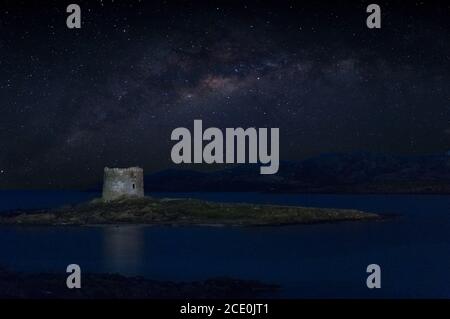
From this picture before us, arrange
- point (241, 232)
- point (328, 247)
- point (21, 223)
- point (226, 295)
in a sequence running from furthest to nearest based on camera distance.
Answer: point (21, 223) < point (241, 232) < point (328, 247) < point (226, 295)

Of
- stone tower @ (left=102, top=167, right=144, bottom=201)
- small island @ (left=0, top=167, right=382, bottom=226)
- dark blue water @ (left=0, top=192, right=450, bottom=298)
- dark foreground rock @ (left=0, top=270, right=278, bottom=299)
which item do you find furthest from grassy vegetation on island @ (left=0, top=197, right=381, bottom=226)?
dark foreground rock @ (left=0, top=270, right=278, bottom=299)

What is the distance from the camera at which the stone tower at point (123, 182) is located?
261 ft

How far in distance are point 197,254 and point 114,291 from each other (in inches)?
922

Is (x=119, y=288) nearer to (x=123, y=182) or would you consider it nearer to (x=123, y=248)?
(x=123, y=248)

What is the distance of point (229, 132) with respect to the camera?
35312 millimetres

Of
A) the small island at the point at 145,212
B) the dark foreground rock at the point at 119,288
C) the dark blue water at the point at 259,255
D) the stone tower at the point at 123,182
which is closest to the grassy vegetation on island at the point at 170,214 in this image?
the small island at the point at 145,212

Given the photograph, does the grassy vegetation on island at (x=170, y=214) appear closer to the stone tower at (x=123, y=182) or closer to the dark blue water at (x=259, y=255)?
the stone tower at (x=123, y=182)

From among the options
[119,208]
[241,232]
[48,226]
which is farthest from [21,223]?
[241,232]

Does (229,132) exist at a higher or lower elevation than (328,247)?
higher

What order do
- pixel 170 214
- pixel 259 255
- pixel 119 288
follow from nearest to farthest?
pixel 119 288 < pixel 259 255 < pixel 170 214

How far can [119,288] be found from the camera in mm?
37344

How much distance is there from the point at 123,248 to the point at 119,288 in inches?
969

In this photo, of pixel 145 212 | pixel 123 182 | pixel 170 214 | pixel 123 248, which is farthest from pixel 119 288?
pixel 170 214
